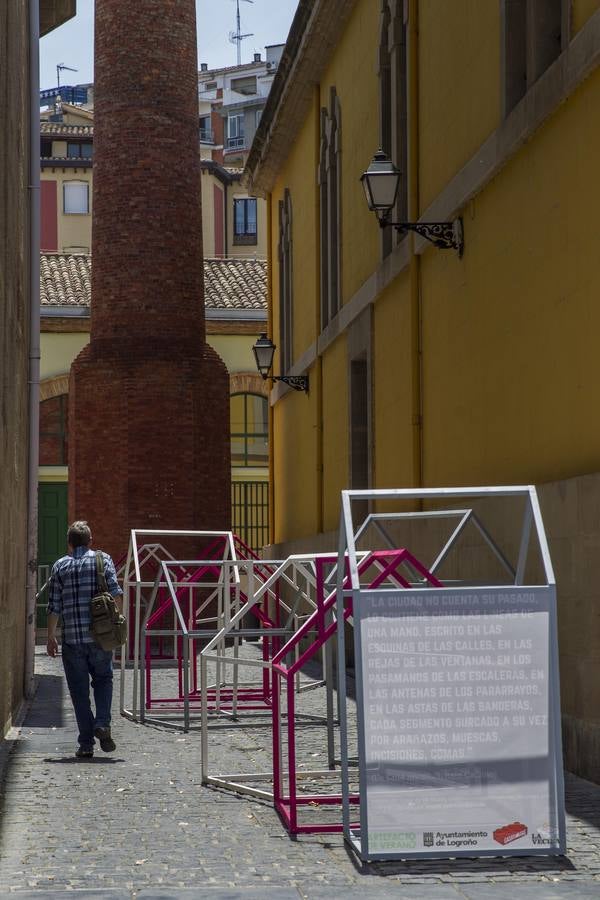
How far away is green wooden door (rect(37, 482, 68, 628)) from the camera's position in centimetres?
3359

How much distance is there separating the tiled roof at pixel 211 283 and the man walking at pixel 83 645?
75.4 ft

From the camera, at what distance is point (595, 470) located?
9.98 m

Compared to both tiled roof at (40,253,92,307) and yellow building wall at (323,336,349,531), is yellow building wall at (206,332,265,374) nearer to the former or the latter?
tiled roof at (40,253,92,307)

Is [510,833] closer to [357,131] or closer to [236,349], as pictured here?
[357,131]

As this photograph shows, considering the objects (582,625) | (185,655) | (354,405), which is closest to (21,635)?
(185,655)

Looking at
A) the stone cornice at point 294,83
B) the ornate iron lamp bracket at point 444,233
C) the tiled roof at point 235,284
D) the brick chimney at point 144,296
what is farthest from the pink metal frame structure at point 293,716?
the tiled roof at point 235,284

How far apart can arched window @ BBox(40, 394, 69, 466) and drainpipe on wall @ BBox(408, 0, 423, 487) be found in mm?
20403

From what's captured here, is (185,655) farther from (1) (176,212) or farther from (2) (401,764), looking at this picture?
(1) (176,212)

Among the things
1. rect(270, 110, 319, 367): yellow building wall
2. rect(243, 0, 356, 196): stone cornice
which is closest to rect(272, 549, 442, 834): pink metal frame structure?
rect(243, 0, 356, 196): stone cornice

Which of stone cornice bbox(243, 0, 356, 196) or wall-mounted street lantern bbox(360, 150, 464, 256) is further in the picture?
stone cornice bbox(243, 0, 356, 196)

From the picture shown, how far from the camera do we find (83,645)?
11.5 m

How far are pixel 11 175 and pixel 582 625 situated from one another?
271 inches

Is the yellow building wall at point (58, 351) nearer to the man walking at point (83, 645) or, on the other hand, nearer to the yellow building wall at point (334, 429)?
the yellow building wall at point (334, 429)

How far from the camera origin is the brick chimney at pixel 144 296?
25.0 meters
